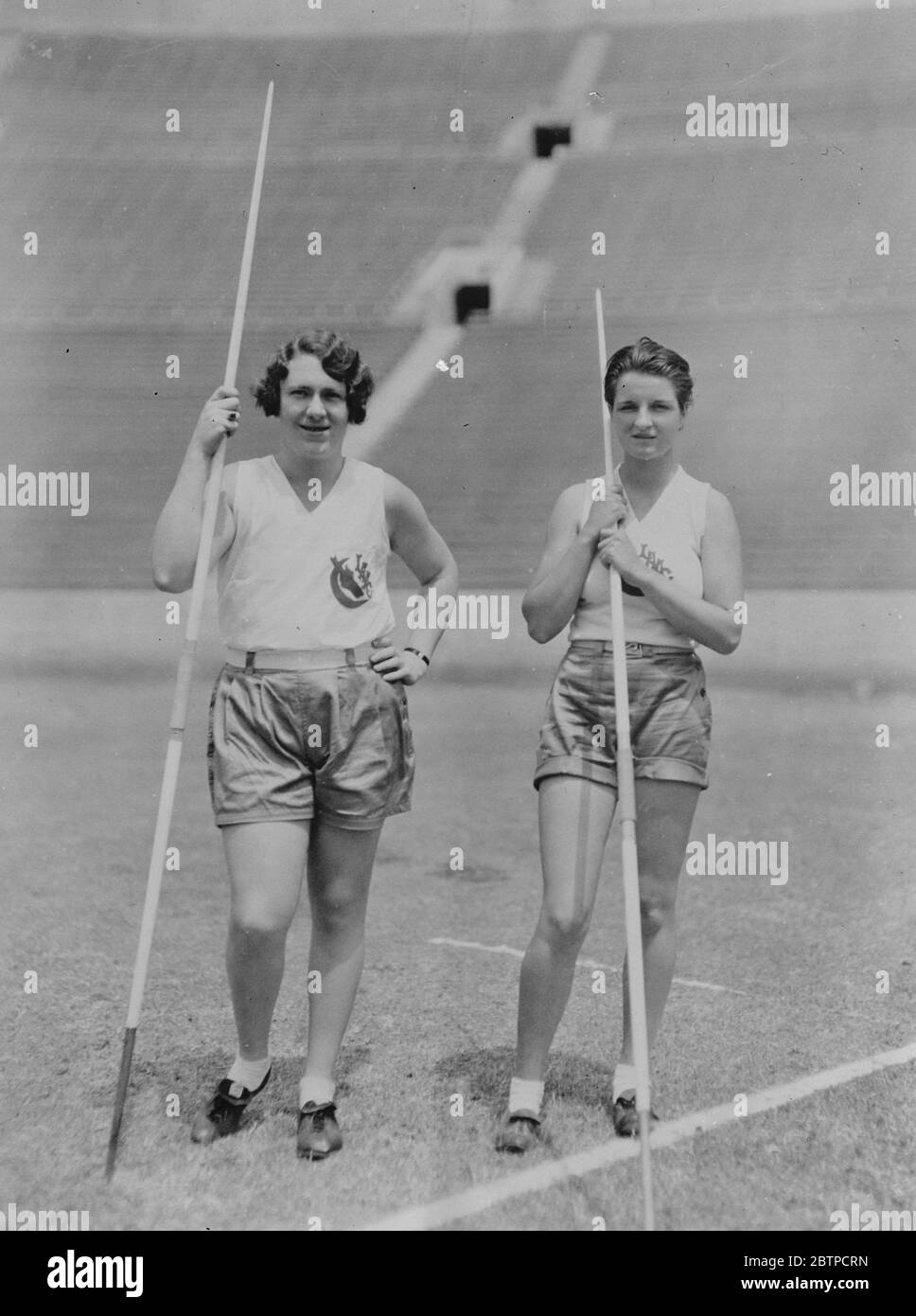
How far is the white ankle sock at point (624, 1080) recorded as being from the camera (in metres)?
3.57

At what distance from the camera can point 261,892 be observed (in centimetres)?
324

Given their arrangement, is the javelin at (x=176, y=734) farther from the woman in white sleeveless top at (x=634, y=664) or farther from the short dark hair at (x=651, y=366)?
the short dark hair at (x=651, y=366)

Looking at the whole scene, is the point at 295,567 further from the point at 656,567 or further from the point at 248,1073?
the point at 248,1073

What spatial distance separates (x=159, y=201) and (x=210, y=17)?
6859 mm

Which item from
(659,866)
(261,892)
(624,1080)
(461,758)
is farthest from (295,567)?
(461,758)

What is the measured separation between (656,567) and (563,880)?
29.0 inches

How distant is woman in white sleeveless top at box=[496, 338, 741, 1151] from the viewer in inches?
131

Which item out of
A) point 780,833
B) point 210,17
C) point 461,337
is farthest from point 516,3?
point 461,337
